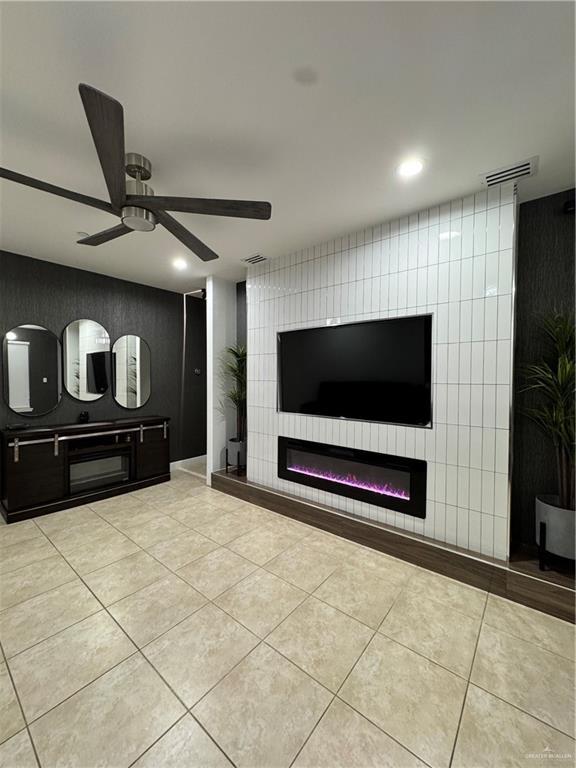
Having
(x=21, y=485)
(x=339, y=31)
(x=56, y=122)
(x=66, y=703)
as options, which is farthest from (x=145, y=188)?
(x=21, y=485)

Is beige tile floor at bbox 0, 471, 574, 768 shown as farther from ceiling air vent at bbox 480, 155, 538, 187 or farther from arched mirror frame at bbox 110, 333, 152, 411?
ceiling air vent at bbox 480, 155, 538, 187

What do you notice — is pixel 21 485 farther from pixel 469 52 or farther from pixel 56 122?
pixel 469 52

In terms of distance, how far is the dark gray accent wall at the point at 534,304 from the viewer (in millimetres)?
2344

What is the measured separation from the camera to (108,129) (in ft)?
4.09

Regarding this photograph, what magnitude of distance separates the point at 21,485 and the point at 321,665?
3.38 meters

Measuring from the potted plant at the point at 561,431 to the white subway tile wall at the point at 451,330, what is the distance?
0.81ft

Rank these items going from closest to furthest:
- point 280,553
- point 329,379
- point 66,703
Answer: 1. point 66,703
2. point 280,553
3. point 329,379

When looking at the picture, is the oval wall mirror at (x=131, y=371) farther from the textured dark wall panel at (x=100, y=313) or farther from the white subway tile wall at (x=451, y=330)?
the white subway tile wall at (x=451, y=330)

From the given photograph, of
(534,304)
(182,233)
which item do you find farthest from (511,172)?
(182,233)

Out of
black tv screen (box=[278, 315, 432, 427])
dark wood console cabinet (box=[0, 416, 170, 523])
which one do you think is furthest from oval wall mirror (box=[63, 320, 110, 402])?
black tv screen (box=[278, 315, 432, 427])

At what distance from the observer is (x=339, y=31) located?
1.23 metres

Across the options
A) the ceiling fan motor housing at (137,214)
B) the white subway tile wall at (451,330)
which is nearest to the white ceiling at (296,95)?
the ceiling fan motor housing at (137,214)

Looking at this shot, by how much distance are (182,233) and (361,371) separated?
189 cm

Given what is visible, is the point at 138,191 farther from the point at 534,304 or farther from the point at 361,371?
the point at 534,304
